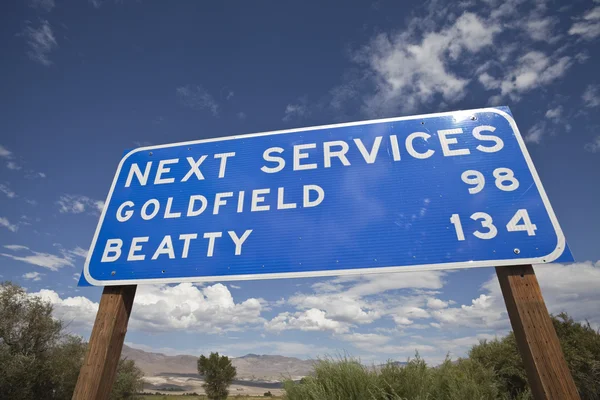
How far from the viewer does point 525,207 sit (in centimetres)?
237

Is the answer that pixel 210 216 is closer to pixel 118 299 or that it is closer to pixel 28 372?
pixel 118 299

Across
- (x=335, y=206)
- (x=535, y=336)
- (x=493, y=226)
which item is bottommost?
(x=535, y=336)

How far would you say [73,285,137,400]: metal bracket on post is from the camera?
2508mm

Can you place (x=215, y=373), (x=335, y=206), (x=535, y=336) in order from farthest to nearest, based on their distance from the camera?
(x=215, y=373), (x=335, y=206), (x=535, y=336)

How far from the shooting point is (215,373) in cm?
4066

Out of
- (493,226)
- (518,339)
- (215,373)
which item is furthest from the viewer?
(215,373)

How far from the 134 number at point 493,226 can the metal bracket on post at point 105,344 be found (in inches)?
114

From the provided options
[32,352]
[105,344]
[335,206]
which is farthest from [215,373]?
[335,206]

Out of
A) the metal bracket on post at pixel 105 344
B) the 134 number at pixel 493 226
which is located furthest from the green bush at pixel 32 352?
the 134 number at pixel 493 226

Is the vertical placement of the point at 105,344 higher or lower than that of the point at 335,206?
lower

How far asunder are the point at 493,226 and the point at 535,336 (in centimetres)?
77

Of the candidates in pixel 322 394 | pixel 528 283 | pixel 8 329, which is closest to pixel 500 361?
pixel 322 394

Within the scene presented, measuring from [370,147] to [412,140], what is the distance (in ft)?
1.28

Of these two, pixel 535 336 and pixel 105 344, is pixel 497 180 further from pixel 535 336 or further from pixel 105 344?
pixel 105 344
